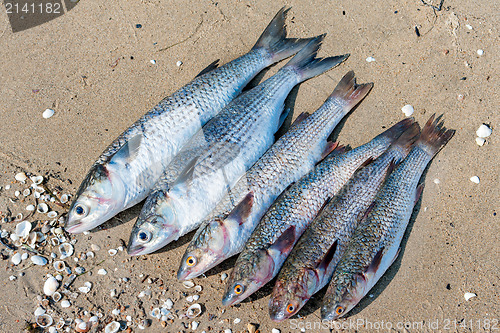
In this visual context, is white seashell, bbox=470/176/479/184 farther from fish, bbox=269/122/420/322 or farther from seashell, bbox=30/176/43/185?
seashell, bbox=30/176/43/185

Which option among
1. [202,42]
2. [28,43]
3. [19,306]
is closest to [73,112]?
[28,43]

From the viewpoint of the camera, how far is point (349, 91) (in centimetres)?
497

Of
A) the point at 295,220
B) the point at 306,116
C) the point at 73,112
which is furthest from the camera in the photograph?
the point at 73,112

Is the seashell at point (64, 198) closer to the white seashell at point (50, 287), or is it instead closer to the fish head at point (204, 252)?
the white seashell at point (50, 287)

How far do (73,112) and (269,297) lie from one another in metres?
3.49

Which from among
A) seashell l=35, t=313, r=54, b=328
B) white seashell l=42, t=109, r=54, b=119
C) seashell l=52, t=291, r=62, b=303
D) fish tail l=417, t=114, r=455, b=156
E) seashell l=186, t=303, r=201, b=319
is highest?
fish tail l=417, t=114, r=455, b=156

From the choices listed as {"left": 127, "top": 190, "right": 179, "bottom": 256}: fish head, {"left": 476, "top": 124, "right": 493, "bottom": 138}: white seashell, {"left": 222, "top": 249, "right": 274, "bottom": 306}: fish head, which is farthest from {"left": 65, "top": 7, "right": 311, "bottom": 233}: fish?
{"left": 476, "top": 124, "right": 493, "bottom": 138}: white seashell

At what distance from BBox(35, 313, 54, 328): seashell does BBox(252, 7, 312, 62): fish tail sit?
402 cm

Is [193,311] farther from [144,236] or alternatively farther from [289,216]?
[289,216]

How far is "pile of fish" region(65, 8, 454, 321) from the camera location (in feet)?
12.5

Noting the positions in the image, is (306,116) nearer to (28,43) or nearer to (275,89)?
(275,89)

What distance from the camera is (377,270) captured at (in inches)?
152

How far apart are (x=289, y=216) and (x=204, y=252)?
3.03 feet

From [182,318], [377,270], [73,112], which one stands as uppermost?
[377,270]
